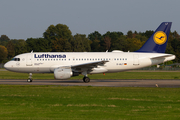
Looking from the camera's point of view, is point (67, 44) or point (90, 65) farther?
→ point (67, 44)

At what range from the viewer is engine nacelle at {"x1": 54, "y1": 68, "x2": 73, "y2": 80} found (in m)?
30.5

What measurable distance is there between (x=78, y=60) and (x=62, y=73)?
368 cm

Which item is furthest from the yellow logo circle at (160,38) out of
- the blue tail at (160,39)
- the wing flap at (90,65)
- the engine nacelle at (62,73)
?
the engine nacelle at (62,73)

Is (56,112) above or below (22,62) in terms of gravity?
below

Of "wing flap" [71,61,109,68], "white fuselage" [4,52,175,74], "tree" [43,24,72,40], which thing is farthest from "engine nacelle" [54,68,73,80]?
"tree" [43,24,72,40]

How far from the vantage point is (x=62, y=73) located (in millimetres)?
30609

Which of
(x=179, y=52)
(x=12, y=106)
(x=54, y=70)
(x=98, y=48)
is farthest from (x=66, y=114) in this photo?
(x=98, y=48)

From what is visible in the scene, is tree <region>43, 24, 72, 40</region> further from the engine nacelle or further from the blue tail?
the engine nacelle

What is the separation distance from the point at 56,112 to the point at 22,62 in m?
22.1

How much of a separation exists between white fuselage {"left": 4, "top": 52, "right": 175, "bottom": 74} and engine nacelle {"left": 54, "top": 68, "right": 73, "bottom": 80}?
7.22ft

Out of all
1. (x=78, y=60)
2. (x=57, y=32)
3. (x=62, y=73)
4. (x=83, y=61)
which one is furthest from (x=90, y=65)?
(x=57, y=32)

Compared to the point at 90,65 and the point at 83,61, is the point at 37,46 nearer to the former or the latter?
the point at 83,61

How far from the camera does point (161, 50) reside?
34719 millimetres

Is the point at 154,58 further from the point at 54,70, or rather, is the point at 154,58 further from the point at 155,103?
the point at 155,103
